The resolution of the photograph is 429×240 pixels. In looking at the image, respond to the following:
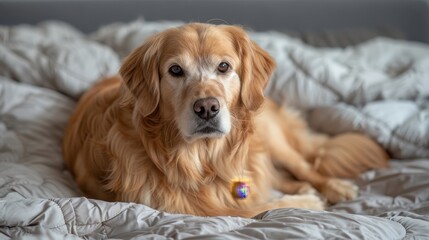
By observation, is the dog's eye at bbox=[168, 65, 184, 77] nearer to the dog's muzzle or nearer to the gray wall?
the dog's muzzle

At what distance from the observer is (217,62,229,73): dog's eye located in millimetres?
1880

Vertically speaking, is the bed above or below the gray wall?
below

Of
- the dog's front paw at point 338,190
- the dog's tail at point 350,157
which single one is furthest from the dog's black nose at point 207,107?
the dog's tail at point 350,157

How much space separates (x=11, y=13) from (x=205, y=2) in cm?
147

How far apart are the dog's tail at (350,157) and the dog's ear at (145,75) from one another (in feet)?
3.40

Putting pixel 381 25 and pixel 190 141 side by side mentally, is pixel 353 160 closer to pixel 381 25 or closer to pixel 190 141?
pixel 190 141

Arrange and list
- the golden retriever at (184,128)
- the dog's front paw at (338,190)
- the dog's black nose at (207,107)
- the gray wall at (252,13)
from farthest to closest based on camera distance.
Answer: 1. the gray wall at (252,13)
2. the dog's front paw at (338,190)
3. the golden retriever at (184,128)
4. the dog's black nose at (207,107)

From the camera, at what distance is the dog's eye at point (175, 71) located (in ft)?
6.11

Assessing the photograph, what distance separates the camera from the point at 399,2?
4.21m

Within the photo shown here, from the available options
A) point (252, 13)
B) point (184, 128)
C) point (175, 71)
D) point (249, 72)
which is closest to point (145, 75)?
point (175, 71)

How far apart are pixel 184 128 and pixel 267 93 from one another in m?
1.27

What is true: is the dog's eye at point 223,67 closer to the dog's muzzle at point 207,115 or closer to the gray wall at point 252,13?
the dog's muzzle at point 207,115

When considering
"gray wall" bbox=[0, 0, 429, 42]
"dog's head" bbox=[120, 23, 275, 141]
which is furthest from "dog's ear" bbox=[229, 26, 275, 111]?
"gray wall" bbox=[0, 0, 429, 42]

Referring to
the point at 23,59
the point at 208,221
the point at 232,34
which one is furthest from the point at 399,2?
the point at 208,221
